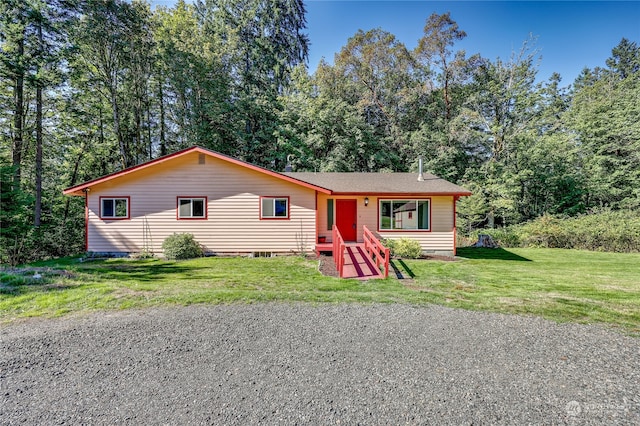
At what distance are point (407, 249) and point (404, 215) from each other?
1.75 meters

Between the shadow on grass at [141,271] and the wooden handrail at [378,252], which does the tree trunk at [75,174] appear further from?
the wooden handrail at [378,252]

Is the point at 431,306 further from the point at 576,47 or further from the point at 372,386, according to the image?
the point at 576,47

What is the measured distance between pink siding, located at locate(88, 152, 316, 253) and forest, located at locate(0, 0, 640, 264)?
20.9 ft

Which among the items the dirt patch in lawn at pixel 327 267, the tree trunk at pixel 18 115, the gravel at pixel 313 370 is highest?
the tree trunk at pixel 18 115

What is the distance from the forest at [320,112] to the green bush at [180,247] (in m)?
8.16

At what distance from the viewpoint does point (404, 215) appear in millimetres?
11750

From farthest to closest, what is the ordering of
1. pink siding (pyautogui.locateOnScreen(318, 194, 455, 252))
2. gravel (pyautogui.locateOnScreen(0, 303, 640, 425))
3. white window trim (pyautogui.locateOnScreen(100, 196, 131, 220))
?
pink siding (pyautogui.locateOnScreen(318, 194, 455, 252)) < white window trim (pyautogui.locateOnScreen(100, 196, 131, 220)) < gravel (pyautogui.locateOnScreen(0, 303, 640, 425))

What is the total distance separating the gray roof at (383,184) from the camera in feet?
37.2

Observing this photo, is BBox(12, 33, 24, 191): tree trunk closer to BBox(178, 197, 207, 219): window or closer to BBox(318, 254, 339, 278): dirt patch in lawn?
BBox(178, 197, 207, 219): window

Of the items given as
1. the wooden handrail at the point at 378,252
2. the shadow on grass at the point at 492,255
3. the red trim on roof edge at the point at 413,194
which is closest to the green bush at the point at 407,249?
the wooden handrail at the point at 378,252

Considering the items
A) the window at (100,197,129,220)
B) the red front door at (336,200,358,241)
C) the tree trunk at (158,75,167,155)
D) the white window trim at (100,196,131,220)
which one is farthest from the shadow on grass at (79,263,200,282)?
the tree trunk at (158,75,167,155)

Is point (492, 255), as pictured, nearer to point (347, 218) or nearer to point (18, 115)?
point (347, 218)

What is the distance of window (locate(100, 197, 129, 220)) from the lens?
10844 millimetres

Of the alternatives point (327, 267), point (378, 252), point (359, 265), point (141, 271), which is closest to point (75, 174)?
point (141, 271)
